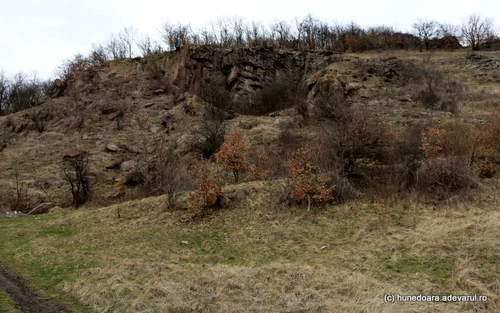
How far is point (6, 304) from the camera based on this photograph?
312 inches

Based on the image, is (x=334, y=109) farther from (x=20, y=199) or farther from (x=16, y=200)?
(x=16, y=200)

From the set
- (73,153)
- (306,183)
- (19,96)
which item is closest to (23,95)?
(19,96)

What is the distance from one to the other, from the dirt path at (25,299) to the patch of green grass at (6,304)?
95 mm

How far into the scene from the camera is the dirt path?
7898 millimetres

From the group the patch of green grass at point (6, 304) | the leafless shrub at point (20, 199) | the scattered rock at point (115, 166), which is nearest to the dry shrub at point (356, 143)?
the patch of green grass at point (6, 304)

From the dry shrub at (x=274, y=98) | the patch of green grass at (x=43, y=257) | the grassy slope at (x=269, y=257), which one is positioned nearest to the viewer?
the grassy slope at (x=269, y=257)

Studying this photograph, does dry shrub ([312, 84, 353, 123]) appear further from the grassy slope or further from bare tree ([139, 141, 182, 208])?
bare tree ([139, 141, 182, 208])

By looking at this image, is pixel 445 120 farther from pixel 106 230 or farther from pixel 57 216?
pixel 57 216

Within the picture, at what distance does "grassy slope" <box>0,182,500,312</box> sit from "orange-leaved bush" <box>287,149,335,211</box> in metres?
0.65

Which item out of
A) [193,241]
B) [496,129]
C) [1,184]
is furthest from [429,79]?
[1,184]

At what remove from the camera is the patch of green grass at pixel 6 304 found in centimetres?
757

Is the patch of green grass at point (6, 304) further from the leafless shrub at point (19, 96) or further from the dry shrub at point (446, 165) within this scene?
the leafless shrub at point (19, 96)

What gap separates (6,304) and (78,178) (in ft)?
68.4

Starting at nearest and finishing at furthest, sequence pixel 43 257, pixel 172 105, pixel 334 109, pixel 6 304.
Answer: pixel 6 304, pixel 43 257, pixel 334 109, pixel 172 105
